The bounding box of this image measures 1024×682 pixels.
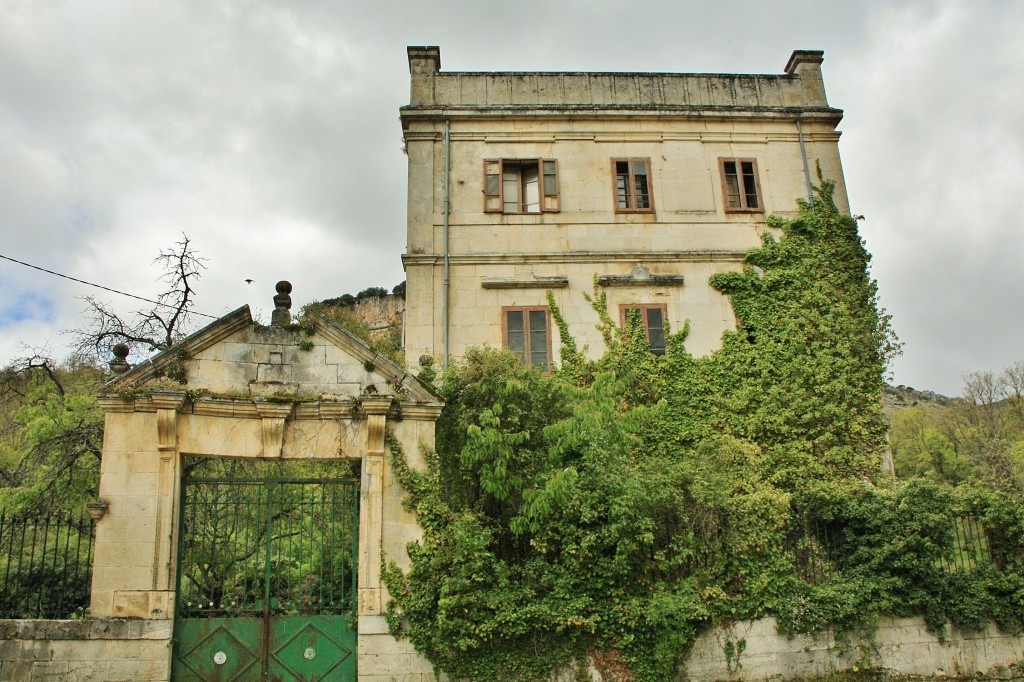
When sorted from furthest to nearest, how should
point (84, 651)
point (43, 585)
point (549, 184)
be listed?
point (549, 184) → point (43, 585) → point (84, 651)

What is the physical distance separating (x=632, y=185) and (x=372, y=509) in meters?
10.4

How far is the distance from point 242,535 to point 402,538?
4629 mm

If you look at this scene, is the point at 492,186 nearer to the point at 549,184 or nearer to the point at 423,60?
the point at 549,184

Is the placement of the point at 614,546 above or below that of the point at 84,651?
above

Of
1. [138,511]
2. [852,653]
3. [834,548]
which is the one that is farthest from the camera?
[834,548]

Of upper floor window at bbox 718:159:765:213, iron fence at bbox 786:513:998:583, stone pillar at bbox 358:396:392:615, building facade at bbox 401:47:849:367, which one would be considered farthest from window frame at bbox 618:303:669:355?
stone pillar at bbox 358:396:392:615

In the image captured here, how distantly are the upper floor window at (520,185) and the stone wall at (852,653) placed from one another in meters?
9.94

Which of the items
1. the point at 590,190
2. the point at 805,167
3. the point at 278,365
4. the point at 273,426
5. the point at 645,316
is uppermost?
the point at 805,167

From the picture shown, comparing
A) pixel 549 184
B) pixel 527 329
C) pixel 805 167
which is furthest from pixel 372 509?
pixel 805 167

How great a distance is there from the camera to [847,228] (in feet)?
54.6

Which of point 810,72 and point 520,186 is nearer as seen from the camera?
point 520,186

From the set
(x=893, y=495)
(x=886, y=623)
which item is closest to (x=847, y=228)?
(x=893, y=495)

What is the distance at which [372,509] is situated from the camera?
33.3 ft

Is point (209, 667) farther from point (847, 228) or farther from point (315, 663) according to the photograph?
point (847, 228)
